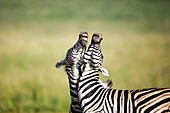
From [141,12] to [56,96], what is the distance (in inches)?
1524

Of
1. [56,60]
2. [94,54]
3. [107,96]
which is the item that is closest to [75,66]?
[94,54]

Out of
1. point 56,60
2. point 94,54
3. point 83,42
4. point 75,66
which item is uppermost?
point 83,42

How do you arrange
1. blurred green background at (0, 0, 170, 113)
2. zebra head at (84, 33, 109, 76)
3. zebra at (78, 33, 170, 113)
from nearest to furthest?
zebra at (78, 33, 170, 113), zebra head at (84, 33, 109, 76), blurred green background at (0, 0, 170, 113)

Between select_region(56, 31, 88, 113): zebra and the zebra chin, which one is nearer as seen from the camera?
the zebra chin

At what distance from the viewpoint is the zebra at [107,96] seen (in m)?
4.18

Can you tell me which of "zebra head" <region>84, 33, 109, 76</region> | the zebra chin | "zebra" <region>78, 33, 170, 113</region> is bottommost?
"zebra" <region>78, 33, 170, 113</region>

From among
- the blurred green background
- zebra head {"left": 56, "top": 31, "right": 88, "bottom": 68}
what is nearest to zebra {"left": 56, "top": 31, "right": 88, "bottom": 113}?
zebra head {"left": 56, "top": 31, "right": 88, "bottom": 68}

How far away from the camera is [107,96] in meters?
4.37

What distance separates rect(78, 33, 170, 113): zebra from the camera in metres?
4.18

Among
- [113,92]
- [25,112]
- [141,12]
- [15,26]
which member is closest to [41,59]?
[25,112]

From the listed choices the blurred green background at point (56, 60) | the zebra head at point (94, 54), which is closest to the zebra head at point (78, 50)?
the zebra head at point (94, 54)

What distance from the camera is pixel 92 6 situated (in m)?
53.5

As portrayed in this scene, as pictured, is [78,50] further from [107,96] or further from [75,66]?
[107,96]

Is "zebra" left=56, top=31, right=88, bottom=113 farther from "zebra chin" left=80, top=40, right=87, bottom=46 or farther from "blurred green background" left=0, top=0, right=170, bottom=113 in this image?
"blurred green background" left=0, top=0, right=170, bottom=113
